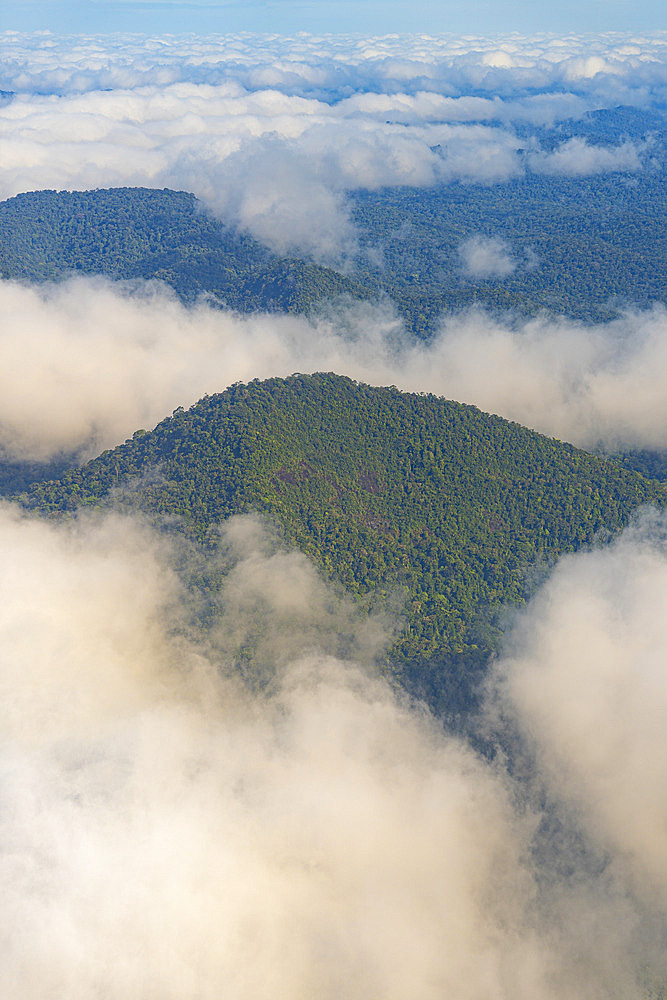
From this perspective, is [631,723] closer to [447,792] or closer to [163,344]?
[447,792]

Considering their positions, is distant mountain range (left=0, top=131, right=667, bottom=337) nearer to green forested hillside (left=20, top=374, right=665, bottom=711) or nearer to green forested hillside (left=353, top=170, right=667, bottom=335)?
green forested hillside (left=353, top=170, right=667, bottom=335)

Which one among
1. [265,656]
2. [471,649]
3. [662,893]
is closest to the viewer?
[662,893]

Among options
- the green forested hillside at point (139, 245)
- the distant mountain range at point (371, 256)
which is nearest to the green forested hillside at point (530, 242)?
the distant mountain range at point (371, 256)

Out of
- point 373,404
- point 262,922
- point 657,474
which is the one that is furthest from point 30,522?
point 657,474

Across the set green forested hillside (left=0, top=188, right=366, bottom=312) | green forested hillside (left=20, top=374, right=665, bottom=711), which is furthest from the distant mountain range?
green forested hillside (left=20, top=374, right=665, bottom=711)

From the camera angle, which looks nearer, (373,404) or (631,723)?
(631,723)

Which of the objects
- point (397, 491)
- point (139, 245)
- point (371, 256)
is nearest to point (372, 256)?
point (371, 256)
